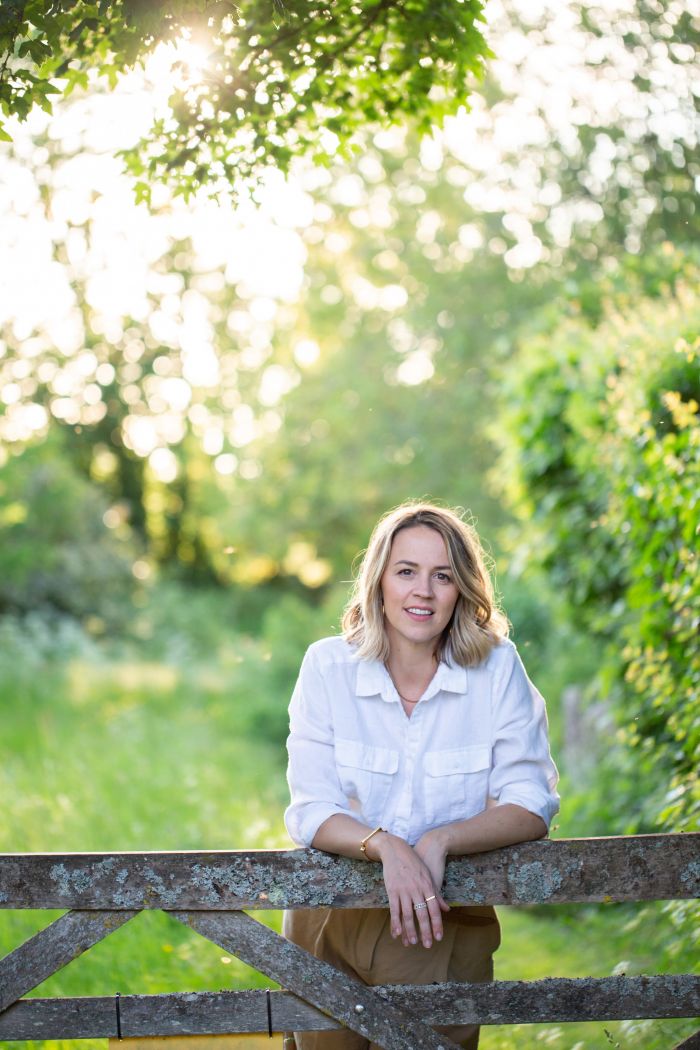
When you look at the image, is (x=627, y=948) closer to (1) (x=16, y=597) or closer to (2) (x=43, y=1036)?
(2) (x=43, y=1036)

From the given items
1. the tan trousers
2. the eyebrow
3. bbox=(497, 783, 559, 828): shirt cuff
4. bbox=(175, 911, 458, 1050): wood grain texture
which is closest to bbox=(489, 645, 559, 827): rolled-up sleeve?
bbox=(497, 783, 559, 828): shirt cuff

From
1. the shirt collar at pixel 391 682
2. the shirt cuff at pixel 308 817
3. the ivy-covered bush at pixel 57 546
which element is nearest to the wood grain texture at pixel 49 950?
the shirt cuff at pixel 308 817

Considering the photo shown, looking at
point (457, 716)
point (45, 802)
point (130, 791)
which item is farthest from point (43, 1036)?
point (130, 791)

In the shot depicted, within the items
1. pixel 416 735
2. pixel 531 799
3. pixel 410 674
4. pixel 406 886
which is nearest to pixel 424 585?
pixel 410 674

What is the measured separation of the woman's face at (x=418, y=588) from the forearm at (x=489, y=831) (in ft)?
2.08

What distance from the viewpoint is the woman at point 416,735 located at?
137 inches

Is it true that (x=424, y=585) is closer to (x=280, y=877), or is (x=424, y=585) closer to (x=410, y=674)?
(x=410, y=674)

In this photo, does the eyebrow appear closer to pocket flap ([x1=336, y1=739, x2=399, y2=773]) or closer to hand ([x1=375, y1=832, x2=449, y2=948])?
pocket flap ([x1=336, y1=739, x2=399, y2=773])

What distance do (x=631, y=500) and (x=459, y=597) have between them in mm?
2046

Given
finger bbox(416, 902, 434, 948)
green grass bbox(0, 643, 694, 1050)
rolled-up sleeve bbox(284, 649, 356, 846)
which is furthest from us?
green grass bbox(0, 643, 694, 1050)

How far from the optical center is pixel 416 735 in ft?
11.7

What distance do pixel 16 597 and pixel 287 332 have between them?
270 inches

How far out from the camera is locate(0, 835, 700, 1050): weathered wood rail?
3090 mm

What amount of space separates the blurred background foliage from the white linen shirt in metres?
1.28
